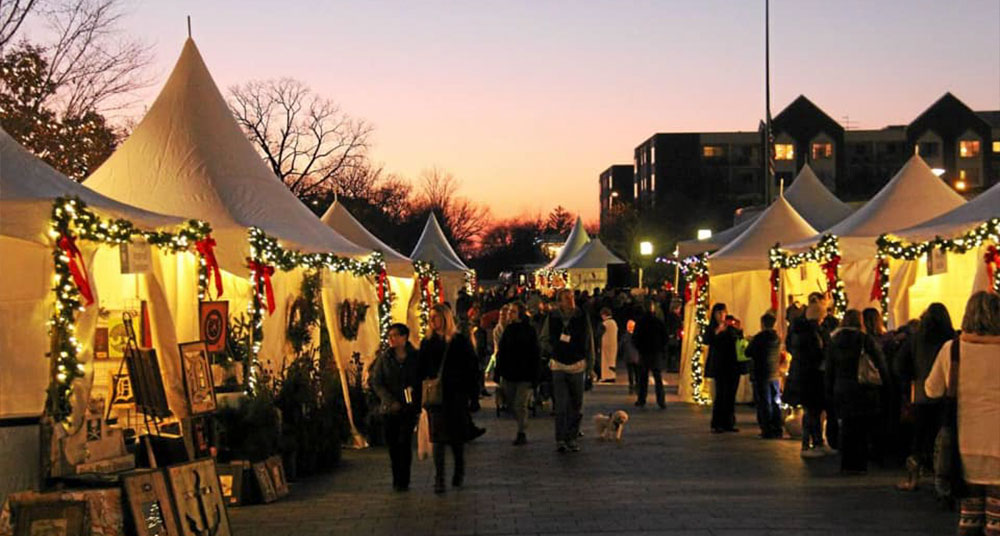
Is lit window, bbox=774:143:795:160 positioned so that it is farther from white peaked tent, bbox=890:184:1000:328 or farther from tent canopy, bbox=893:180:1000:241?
tent canopy, bbox=893:180:1000:241

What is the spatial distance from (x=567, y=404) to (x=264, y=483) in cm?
477

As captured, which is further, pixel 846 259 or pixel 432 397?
pixel 846 259

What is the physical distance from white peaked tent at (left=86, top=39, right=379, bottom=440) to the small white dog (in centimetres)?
354

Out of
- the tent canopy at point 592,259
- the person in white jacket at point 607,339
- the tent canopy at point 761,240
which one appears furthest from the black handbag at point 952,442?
the tent canopy at point 592,259

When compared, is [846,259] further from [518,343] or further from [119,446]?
[119,446]

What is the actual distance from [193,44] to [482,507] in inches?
353

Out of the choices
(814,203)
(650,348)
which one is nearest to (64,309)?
(650,348)

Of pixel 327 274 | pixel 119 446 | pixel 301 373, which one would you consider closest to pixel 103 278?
pixel 301 373

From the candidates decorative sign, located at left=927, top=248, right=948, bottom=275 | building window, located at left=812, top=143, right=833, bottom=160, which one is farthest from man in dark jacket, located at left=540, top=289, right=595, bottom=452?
building window, located at left=812, top=143, right=833, bottom=160

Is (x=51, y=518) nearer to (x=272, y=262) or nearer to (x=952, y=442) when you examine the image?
(x=952, y=442)

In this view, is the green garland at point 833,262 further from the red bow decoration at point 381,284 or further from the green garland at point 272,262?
the red bow decoration at point 381,284

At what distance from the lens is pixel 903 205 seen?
2031 centimetres

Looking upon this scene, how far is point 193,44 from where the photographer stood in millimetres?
17500

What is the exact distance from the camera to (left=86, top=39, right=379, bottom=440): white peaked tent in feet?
50.1
